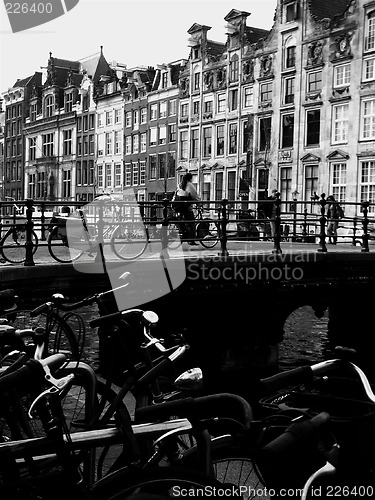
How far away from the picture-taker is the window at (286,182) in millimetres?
37719

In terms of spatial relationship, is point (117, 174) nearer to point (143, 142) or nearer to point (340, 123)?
point (143, 142)

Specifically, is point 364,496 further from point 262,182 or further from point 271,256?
point 262,182

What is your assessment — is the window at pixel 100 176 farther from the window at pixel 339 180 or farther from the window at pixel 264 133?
the window at pixel 339 180

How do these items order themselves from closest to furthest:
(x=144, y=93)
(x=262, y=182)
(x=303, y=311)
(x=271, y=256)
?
(x=271, y=256)
(x=303, y=311)
(x=262, y=182)
(x=144, y=93)

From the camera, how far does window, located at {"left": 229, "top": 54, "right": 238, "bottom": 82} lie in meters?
42.2

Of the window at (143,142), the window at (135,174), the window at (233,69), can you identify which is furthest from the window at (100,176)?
the window at (233,69)

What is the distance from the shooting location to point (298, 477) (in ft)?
7.27

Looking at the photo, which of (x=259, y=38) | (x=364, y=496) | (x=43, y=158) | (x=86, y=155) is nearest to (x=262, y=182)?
(x=259, y=38)

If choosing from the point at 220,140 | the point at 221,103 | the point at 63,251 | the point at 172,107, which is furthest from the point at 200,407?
the point at 172,107

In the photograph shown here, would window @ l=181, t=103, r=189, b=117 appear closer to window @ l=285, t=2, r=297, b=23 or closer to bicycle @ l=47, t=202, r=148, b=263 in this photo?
window @ l=285, t=2, r=297, b=23

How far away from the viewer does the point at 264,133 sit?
3975 centimetres

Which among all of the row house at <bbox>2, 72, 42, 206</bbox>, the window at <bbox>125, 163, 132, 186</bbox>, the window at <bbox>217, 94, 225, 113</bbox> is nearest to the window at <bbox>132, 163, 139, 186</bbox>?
the window at <bbox>125, 163, 132, 186</bbox>

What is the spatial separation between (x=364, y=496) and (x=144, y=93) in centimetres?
5155

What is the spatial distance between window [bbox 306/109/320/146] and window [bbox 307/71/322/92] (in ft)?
3.77
